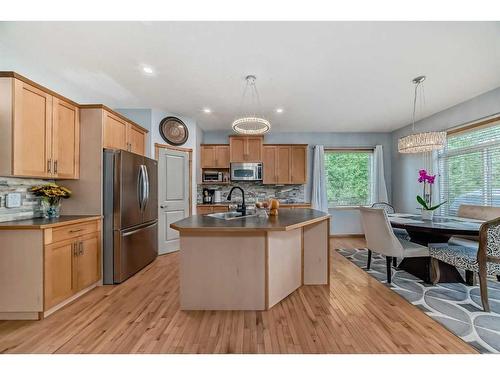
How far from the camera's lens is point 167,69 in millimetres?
2730

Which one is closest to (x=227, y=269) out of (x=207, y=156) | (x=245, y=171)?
(x=245, y=171)

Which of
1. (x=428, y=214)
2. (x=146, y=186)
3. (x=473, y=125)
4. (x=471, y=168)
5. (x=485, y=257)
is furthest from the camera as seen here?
(x=471, y=168)

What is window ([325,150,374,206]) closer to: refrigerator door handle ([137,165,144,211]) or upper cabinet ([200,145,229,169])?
upper cabinet ([200,145,229,169])

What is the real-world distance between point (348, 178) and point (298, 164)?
143 cm

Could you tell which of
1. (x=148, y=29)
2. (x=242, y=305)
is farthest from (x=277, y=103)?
(x=242, y=305)

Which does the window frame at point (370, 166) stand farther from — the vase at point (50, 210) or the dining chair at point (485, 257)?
the vase at point (50, 210)

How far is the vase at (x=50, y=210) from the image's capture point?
8.68ft

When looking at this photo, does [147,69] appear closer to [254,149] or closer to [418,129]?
[254,149]

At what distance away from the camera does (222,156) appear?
5.20m

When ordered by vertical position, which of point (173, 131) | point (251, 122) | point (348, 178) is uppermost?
point (173, 131)

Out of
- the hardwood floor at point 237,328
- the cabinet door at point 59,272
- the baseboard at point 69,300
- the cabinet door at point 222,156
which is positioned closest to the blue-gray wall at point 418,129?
the hardwood floor at point 237,328

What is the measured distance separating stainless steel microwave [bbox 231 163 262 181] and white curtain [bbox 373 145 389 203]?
2803 millimetres

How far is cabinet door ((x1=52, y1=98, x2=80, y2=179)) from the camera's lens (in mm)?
2553

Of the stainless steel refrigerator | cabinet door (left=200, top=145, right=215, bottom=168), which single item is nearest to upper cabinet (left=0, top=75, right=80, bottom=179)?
the stainless steel refrigerator
